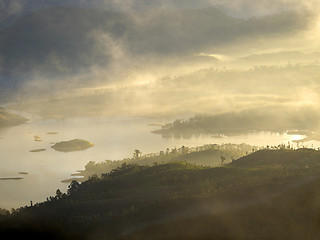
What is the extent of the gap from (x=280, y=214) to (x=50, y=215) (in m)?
97.7

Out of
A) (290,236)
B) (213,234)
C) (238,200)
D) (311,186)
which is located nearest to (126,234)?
(213,234)

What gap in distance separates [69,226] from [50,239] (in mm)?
8475

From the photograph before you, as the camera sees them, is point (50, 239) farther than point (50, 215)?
No

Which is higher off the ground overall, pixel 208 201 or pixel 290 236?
pixel 208 201

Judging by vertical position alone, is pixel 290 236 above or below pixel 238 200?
below

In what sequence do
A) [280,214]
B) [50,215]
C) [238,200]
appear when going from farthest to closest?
[50,215]
[238,200]
[280,214]

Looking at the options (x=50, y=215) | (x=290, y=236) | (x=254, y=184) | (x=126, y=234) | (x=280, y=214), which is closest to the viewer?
(x=290, y=236)

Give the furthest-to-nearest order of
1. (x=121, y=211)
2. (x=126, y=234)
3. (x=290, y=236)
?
(x=121, y=211), (x=126, y=234), (x=290, y=236)

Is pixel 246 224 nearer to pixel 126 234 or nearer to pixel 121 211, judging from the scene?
pixel 126 234

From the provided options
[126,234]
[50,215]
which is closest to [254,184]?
[126,234]

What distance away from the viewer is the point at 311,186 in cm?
12150

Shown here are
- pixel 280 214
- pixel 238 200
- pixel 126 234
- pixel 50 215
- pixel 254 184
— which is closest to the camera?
pixel 280 214

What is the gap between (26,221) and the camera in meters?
163

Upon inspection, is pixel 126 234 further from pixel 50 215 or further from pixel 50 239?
pixel 50 215
